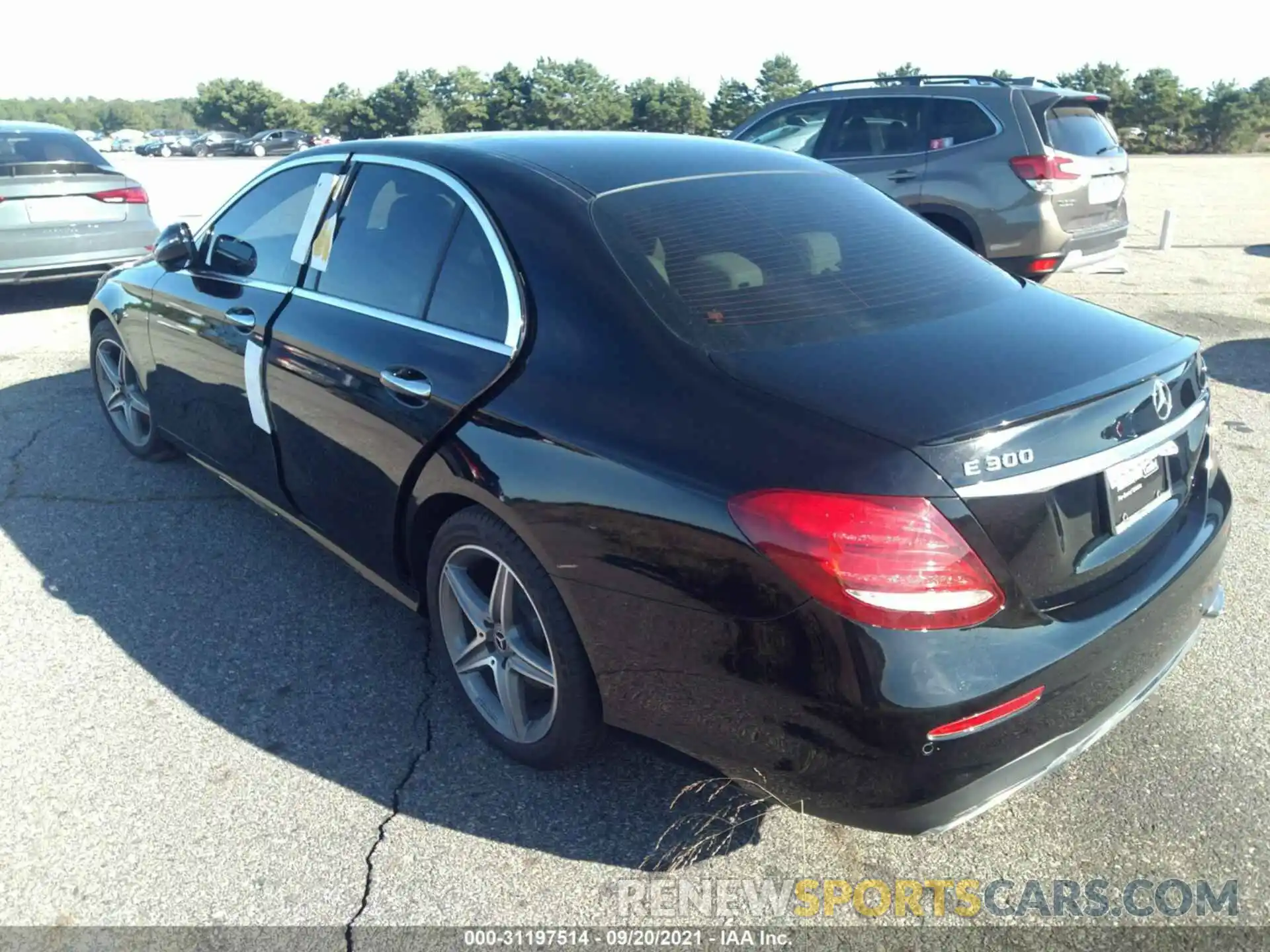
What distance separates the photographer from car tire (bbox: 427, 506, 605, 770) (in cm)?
257

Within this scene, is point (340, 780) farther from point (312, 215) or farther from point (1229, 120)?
point (1229, 120)

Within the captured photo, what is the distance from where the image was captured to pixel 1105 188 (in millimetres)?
7973

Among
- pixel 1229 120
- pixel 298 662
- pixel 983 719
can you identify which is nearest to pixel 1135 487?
pixel 983 719

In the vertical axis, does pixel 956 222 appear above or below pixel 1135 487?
below

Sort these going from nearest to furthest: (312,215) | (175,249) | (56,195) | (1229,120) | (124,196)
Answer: (312,215) → (175,249) → (56,195) → (124,196) → (1229,120)

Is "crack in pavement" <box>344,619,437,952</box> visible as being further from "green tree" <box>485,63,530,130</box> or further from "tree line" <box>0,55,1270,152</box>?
"green tree" <box>485,63,530,130</box>

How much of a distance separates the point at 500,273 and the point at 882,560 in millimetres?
1386

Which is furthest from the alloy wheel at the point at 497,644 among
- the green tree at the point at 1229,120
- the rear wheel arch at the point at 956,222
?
the green tree at the point at 1229,120

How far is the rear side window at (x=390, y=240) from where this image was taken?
309 cm

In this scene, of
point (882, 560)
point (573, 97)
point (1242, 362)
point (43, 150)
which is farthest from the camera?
point (573, 97)

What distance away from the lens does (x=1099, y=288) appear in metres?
9.55

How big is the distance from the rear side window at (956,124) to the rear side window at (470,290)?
6.15 meters

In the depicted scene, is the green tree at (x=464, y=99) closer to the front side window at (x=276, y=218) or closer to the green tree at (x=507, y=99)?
the green tree at (x=507, y=99)

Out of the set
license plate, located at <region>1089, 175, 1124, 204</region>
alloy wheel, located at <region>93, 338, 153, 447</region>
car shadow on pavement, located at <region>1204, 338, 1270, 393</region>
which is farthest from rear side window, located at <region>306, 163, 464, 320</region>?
license plate, located at <region>1089, 175, 1124, 204</region>
